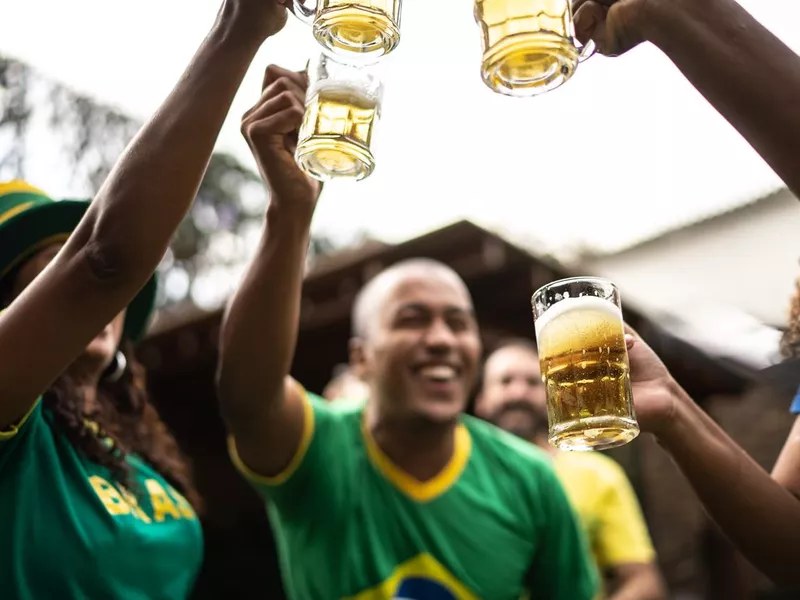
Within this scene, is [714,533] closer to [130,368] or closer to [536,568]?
[536,568]

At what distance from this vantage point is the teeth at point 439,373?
9.12ft

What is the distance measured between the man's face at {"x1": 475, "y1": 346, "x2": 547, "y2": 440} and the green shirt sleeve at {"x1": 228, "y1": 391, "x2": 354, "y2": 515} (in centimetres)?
185

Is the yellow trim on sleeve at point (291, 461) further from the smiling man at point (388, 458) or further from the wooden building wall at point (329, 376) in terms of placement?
the wooden building wall at point (329, 376)

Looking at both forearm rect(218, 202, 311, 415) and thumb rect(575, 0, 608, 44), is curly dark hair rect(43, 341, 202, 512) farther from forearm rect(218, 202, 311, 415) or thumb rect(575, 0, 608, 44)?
thumb rect(575, 0, 608, 44)

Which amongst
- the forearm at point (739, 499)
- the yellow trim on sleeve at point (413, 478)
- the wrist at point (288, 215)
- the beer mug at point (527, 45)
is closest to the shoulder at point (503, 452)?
the yellow trim on sleeve at point (413, 478)

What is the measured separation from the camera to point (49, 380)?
1.39m

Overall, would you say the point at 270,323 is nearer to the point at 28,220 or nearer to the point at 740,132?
the point at 28,220

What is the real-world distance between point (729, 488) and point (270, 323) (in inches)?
46.8

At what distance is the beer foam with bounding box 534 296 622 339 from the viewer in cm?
146

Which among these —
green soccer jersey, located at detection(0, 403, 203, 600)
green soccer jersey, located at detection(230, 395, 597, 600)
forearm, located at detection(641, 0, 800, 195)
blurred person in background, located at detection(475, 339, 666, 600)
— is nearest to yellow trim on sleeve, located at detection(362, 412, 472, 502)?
green soccer jersey, located at detection(230, 395, 597, 600)

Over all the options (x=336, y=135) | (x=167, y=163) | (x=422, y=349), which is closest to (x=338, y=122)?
(x=336, y=135)

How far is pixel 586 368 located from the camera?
1417 mm

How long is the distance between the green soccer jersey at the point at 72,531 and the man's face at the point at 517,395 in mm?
2565

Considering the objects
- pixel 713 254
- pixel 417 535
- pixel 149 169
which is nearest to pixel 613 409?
pixel 149 169
